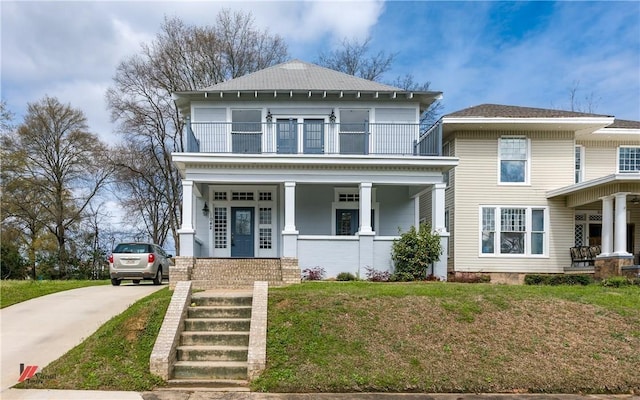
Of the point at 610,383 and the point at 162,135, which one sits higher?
the point at 162,135

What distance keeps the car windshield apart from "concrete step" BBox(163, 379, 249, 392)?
9.69 meters

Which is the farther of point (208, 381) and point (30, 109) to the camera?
point (30, 109)

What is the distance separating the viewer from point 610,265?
14695 millimetres

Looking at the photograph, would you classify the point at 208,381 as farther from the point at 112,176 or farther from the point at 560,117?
the point at 112,176

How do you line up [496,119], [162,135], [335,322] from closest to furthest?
[335,322]
[496,119]
[162,135]

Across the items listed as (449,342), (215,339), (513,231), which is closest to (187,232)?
(215,339)

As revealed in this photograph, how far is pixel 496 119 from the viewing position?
54.5 feet

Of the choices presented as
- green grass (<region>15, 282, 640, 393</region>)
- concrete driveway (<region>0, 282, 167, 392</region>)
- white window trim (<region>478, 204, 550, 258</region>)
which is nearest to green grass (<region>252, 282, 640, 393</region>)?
green grass (<region>15, 282, 640, 393</region>)

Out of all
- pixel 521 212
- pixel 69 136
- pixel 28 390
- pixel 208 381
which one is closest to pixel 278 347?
pixel 208 381

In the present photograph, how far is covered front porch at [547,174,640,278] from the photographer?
1455 cm

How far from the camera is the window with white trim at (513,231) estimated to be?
56.5 feet

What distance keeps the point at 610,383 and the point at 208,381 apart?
631 cm

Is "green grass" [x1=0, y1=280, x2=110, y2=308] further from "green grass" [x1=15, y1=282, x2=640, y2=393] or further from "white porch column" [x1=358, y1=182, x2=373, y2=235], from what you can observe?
"white porch column" [x1=358, y1=182, x2=373, y2=235]

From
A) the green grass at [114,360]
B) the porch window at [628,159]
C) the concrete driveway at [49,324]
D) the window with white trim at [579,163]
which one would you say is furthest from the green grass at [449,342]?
the porch window at [628,159]
